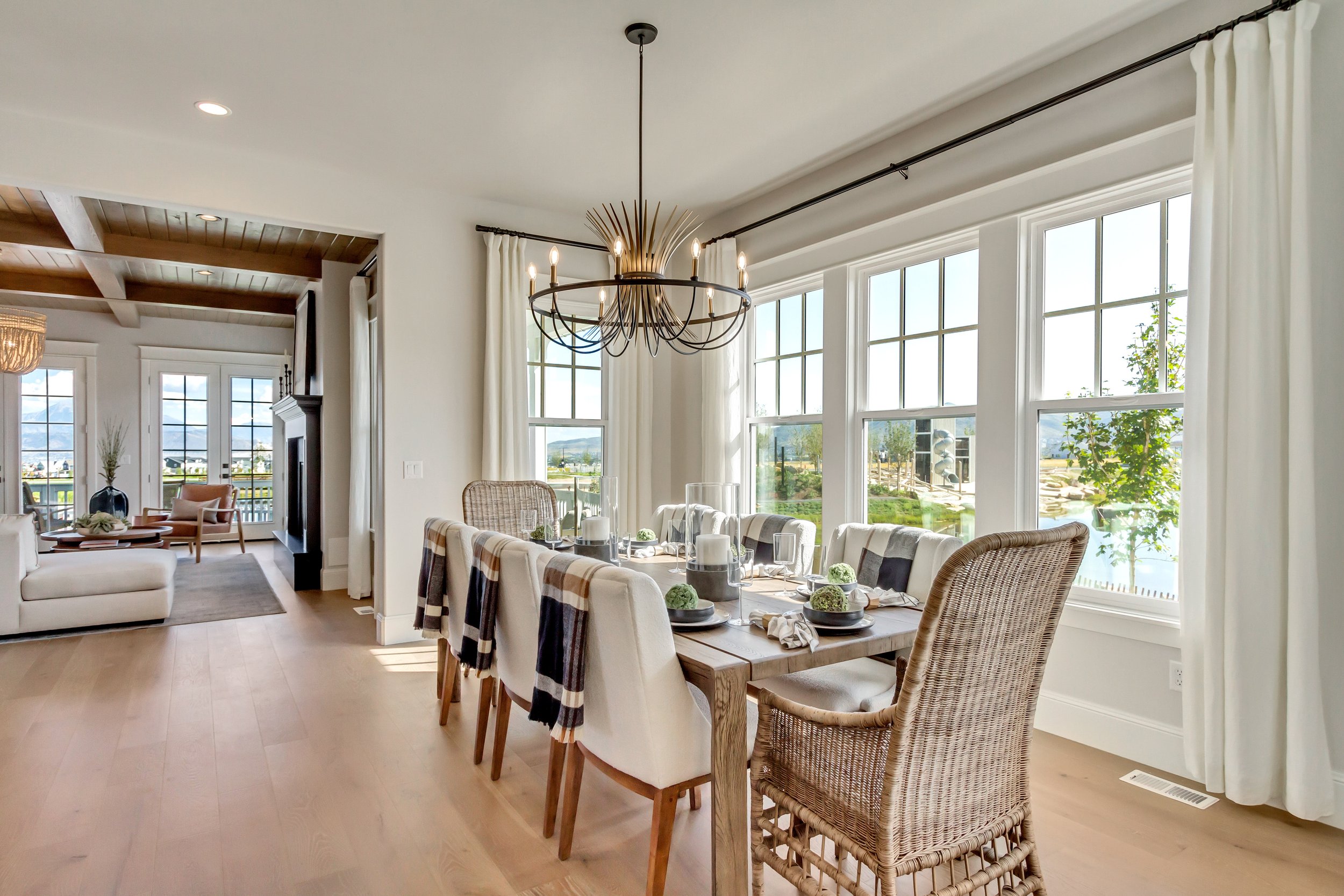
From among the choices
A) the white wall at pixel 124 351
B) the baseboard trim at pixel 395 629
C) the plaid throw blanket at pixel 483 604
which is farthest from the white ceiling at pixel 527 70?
the white wall at pixel 124 351

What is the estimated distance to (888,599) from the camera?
2.25 meters

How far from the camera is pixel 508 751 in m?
2.80

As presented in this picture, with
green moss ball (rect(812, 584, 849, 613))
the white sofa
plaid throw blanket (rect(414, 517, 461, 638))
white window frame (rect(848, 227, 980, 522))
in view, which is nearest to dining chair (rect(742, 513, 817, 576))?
green moss ball (rect(812, 584, 849, 613))

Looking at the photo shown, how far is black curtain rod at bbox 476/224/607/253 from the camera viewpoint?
15.1 feet

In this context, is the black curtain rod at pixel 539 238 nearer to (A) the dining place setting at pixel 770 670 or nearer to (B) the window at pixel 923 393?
(B) the window at pixel 923 393

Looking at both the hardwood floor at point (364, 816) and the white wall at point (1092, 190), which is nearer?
the hardwood floor at point (364, 816)

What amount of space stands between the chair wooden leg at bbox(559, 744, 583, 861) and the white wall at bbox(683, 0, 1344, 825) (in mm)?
2018

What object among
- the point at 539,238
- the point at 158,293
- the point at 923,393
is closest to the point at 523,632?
the point at 923,393

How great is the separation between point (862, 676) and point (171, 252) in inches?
237

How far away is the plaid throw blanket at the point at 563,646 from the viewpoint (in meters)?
1.83

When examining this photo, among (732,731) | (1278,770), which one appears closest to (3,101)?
(732,731)

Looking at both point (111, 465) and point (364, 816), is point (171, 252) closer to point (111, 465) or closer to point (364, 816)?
point (111, 465)

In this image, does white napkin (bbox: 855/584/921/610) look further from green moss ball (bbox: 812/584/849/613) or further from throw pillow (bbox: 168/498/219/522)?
throw pillow (bbox: 168/498/219/522)

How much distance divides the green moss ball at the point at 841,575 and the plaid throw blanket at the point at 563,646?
2.62 ft
